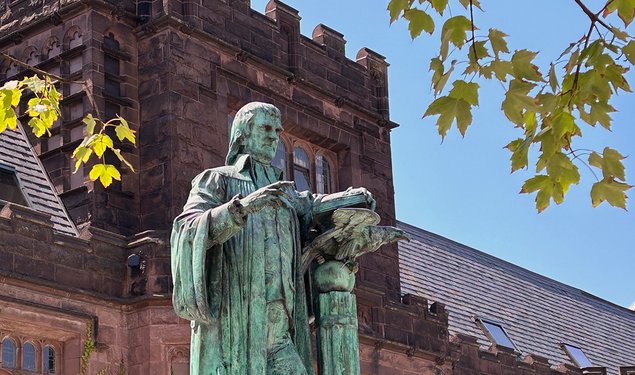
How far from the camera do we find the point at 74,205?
63.9 ft

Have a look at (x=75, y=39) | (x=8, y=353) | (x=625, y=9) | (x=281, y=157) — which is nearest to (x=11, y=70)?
(x=75, y=39)

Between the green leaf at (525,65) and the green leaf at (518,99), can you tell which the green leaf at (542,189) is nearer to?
the green leaf at (518,99)

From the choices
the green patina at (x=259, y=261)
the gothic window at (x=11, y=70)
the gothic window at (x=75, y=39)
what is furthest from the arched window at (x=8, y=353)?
the green patina at (x=259, y=261)

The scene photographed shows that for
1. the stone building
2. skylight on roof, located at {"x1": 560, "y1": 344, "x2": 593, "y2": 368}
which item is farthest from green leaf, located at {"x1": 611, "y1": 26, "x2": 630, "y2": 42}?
skylight on roof, located at {"x1": 560, "y1": 344, "x2": 593, "y2": 368}

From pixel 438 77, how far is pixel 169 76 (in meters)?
12.6

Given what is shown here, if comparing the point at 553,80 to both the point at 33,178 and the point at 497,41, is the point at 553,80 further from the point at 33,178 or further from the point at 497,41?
the point at 33,178

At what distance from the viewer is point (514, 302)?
3509 centimetres

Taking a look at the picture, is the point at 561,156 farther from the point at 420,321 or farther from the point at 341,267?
the point at 420,321

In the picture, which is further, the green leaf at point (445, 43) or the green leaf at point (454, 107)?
the green leaf at point (445, 43)

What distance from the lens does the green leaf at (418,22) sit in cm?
769

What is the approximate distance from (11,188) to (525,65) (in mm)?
12566

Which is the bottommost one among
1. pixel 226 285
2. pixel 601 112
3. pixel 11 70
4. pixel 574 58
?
pixel 226 285

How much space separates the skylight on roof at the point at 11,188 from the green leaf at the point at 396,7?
11.6 m

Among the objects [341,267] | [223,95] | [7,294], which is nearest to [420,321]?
[223,95]
